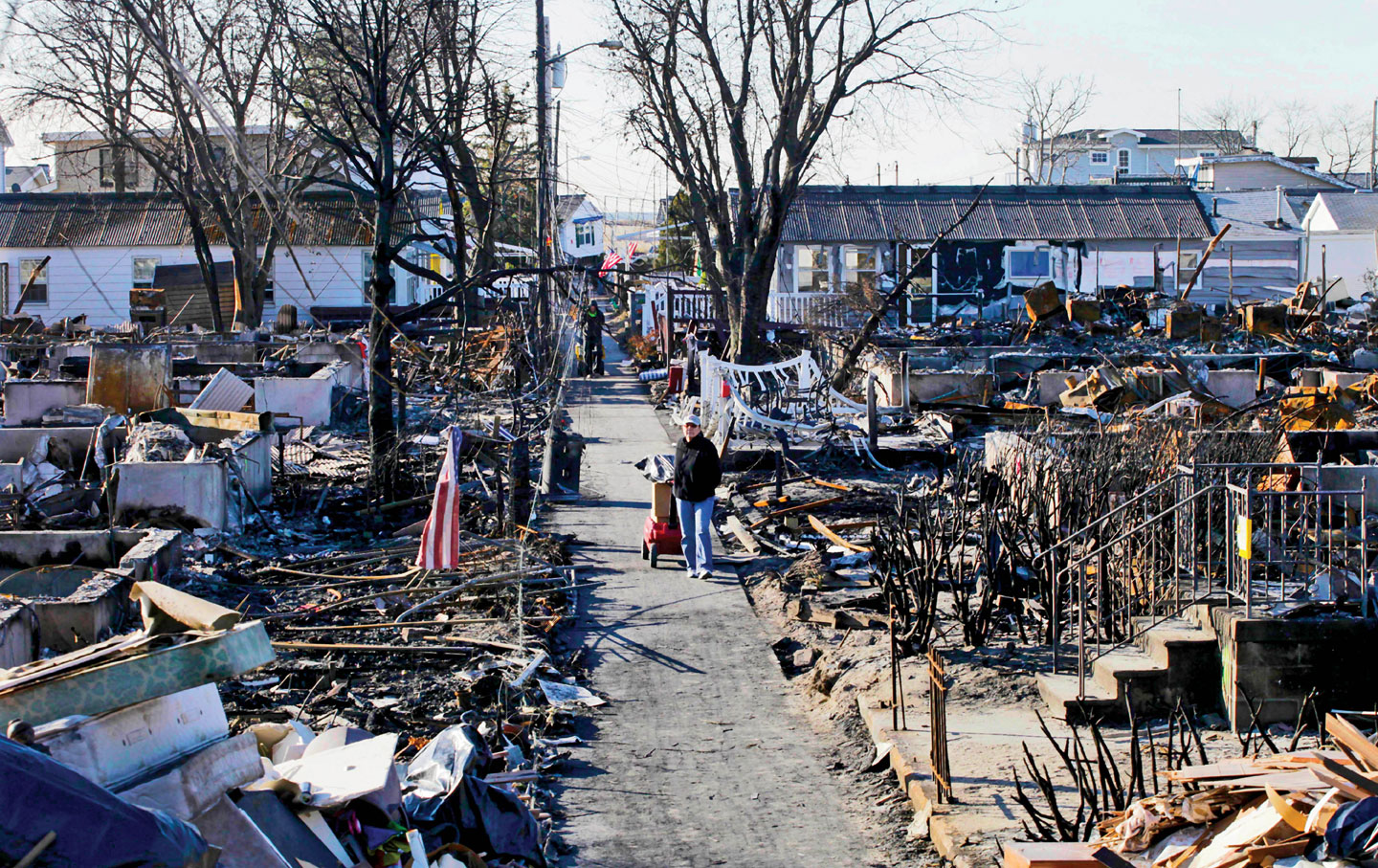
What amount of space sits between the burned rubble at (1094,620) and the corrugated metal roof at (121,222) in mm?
29696

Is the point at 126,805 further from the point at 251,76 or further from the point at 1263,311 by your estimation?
the point at 1263,311

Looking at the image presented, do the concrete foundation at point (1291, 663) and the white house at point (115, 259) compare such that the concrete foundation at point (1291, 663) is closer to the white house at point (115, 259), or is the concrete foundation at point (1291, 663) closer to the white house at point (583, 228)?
the white house at point (115, 259)

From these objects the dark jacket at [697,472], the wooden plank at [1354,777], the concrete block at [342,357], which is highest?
the concrete block at [342,357]

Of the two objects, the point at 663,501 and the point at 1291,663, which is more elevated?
the point at 663,501

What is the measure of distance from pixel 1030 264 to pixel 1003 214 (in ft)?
7.74

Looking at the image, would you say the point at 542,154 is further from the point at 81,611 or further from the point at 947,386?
the point at 81,611

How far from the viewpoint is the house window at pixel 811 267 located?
48.8m

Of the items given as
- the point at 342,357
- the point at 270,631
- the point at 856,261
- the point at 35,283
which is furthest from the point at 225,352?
the point at 856,261

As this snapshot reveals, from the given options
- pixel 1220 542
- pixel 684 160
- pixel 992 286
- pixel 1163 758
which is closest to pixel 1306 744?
pixel 1163 758

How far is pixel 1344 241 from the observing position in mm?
56281

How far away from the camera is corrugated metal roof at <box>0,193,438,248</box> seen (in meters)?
46.8

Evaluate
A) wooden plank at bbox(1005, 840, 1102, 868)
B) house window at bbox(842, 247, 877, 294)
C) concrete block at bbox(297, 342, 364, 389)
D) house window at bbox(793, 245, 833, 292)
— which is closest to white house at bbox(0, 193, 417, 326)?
house window at bbox(793, 245, 833, 292)

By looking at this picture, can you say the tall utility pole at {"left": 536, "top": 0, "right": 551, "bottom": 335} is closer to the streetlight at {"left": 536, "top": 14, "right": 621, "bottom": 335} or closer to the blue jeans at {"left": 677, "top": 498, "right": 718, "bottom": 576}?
the streetlight at {"left": 536, "top": 14, "right": 621, "bottom": 335}

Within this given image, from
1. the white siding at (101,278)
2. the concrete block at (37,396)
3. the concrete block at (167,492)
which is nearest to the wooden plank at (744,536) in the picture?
the concrete block at (167,492)
